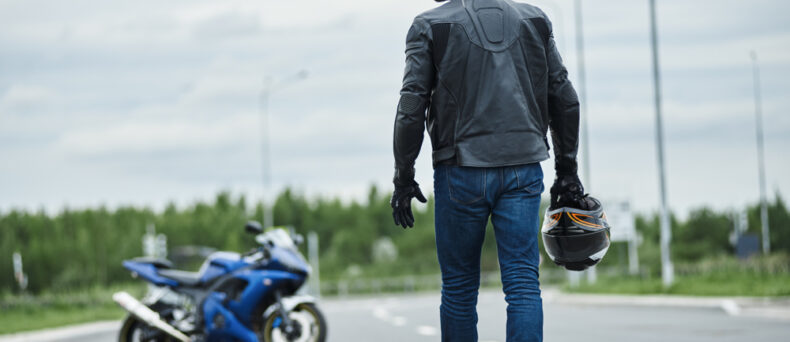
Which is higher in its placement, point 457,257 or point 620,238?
point 457,257

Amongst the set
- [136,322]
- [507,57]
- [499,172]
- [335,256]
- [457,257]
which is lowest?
[335,256]

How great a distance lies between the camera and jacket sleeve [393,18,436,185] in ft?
14.3

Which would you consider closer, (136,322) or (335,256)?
(136,322)

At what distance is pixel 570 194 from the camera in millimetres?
4508

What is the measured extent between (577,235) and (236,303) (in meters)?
4.91

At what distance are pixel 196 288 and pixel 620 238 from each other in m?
23.2

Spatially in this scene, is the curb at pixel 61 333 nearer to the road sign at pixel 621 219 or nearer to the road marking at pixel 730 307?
the road marking at pixel 730 307

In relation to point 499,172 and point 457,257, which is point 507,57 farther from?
point 457,257

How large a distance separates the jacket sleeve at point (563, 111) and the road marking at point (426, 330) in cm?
826

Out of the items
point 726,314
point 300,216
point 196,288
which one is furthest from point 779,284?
point 300,216

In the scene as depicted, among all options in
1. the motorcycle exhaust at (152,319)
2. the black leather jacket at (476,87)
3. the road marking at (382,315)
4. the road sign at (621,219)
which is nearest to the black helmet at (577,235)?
the black leather jacket at (476,87)

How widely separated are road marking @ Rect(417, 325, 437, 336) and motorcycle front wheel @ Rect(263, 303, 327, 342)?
12.6 ft

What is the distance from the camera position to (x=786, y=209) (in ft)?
238

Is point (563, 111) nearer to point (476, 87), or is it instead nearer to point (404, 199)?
point (476, 87)
